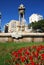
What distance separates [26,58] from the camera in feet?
21.5

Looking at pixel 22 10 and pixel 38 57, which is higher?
pixel 22 10

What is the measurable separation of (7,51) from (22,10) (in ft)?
46.3

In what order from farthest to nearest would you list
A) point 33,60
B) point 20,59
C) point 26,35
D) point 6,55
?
point 26,35 → point 6,55 → point 20,59 → point 33,60

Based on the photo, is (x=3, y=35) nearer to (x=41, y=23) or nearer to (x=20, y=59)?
(x=20, y=59)

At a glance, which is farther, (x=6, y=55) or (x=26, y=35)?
(x=26, y=35)

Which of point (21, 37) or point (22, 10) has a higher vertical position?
point (22, 10)

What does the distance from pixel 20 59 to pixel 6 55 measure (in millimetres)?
2598

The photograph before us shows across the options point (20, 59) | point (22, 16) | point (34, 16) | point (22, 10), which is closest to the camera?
point (20, 59)

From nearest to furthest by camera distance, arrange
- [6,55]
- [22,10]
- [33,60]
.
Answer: [33,60], [6,55], [22,10]

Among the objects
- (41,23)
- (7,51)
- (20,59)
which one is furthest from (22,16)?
(41,23)

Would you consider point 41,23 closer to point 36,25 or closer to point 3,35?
point 36,25

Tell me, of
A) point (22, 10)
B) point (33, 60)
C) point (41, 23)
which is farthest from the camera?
point (41, 23)

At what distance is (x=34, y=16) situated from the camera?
307ft

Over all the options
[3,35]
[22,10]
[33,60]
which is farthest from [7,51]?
Result: [22,10]
